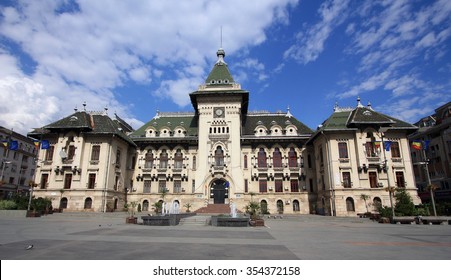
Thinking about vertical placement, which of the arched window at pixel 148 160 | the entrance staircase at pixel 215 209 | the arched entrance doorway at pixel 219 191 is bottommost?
the entrance staircase at pixel 215 209

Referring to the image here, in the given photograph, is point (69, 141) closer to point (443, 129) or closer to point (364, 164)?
point (364, 164)

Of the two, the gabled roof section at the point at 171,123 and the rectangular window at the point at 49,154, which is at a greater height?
the gabled roof section at the point at 171,123

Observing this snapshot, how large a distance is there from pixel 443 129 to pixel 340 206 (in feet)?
94.3

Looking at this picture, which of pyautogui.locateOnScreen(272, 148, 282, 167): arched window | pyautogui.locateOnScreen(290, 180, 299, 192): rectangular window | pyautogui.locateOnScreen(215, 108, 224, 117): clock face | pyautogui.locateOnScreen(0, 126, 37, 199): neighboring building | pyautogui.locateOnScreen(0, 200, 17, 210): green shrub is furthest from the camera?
pyautogui.locateOnScreen(0, 126, 37, 199): neighboring building

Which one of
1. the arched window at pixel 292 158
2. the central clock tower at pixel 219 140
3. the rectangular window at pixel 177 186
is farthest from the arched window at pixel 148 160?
the arched window at pixel 292 158

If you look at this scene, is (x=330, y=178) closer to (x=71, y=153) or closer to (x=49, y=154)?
(x=71, y=153)

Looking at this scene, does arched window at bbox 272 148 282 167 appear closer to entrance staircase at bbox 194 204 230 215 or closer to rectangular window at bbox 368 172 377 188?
entrance staircase at bbox 194 204 230 215

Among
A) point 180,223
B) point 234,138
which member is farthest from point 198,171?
point 180,223

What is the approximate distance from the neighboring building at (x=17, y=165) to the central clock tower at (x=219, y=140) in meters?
44.9

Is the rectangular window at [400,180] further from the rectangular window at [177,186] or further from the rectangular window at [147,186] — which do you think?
the rectangular window at [147,186]

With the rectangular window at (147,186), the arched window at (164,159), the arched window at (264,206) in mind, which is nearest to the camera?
the arched window at (264,206)

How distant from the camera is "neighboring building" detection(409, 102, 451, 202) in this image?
46406mm

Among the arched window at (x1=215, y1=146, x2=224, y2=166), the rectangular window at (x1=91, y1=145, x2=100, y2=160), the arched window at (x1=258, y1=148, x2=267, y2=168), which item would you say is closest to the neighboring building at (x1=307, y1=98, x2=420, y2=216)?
the arched window at (x1=258, y1=148, x2=267, y2=168)

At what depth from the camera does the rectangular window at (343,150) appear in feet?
127
